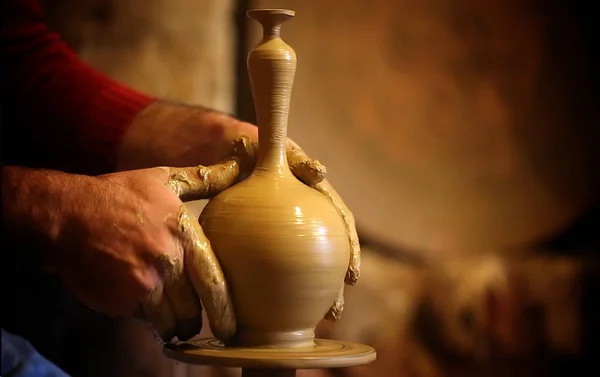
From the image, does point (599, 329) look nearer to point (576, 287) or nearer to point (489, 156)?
point (576, 287)

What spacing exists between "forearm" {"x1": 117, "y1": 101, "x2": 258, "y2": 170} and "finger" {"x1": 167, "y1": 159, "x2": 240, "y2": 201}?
17 centimetres

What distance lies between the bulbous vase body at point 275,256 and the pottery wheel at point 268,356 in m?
0.03

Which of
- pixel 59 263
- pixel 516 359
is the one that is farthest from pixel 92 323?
pixel 516 359

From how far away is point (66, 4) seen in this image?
159cm

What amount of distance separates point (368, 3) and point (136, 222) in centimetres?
104

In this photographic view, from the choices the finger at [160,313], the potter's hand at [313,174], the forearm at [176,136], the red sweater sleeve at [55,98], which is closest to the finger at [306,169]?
the potter's hand at [313,174]

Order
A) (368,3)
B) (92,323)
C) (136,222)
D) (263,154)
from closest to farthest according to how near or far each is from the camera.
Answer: (136,222), (263,154), (92,323), (368,3)

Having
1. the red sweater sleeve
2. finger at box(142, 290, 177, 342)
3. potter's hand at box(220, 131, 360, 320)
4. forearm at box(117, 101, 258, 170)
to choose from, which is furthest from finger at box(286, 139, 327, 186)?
the red sweater sleeve

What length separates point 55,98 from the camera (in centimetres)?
152

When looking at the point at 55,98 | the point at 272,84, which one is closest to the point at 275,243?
the point at 272,84

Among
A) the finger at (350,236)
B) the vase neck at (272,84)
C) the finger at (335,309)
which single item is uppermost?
the vase neck at (272,84)

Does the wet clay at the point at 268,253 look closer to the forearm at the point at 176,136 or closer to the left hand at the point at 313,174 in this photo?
the left hand at the point at 313,174

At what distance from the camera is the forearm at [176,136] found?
1.28 m

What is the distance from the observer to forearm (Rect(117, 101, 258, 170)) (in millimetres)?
1276
